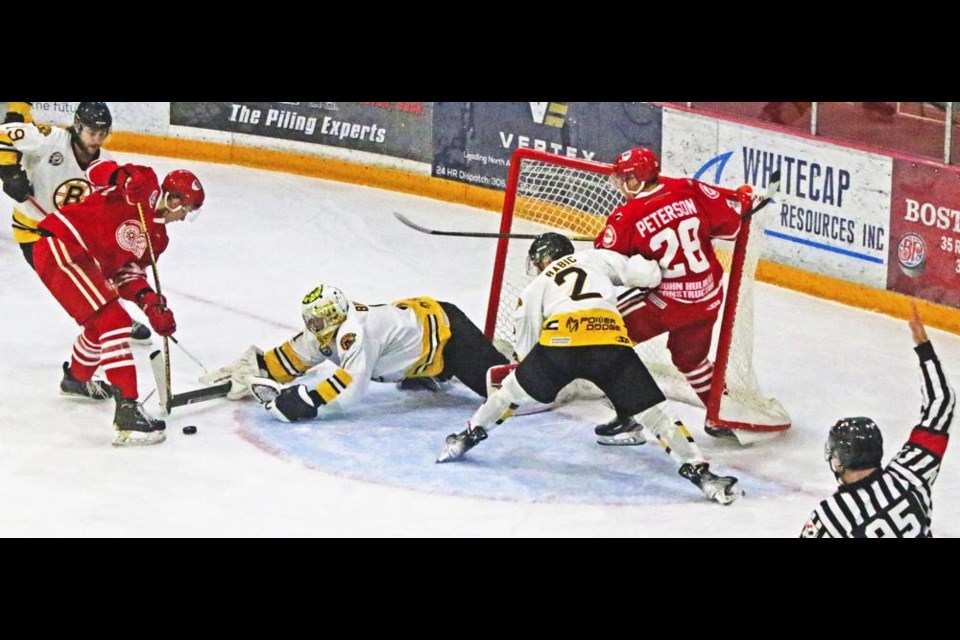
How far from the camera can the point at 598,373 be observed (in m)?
6.37

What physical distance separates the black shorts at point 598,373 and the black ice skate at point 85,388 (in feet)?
6.60

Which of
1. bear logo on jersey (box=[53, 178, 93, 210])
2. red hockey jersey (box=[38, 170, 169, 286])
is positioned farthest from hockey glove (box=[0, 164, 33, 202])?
red hockey jersey (box=[38, 170, 169, 286])

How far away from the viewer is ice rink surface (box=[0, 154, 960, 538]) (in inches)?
245

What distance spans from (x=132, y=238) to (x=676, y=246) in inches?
86.7

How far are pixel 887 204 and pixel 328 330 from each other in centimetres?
294

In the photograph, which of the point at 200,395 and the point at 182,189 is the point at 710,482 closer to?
the point at 200,395

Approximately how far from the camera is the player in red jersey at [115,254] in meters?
6.97

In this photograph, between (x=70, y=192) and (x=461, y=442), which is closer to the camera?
(x=461, y=442)

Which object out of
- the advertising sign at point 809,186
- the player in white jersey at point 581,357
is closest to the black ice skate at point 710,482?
the player in white jersey at point 581,357

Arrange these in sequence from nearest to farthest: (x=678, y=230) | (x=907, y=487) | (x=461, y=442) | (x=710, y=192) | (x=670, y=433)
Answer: (x=907, y=487) < (x=670, y=433) < (x=461, y=442) < (x=678, y=230) < (x=710, y=192)

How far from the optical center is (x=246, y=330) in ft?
27.7

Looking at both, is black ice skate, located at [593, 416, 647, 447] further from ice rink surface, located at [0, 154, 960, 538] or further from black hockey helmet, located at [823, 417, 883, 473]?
black hockey helmet, located at [823, 417, 883, 473]

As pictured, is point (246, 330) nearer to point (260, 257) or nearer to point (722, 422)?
point (260, 257)

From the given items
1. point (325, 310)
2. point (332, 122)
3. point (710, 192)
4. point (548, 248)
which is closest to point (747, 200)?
point (710, 192)
